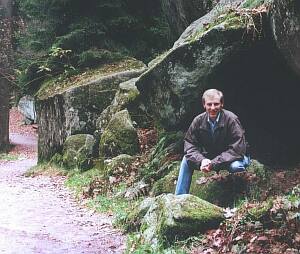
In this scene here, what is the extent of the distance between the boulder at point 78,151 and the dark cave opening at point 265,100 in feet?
18.6

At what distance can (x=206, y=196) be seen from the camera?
766cm

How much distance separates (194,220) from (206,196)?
1730mm

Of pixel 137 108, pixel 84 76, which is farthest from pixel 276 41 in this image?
pixel 84 76

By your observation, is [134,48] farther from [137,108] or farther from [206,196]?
[206,196]

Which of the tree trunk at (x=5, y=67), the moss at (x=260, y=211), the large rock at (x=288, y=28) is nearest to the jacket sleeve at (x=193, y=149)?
the moss at (x=260, y=211)

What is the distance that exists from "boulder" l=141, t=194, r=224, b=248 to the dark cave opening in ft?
10.2

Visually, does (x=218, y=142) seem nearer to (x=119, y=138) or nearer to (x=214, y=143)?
(x=214, y=143)

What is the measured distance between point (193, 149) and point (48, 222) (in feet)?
10.9

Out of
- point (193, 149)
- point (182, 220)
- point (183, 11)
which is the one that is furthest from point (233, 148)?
point (183, 11)

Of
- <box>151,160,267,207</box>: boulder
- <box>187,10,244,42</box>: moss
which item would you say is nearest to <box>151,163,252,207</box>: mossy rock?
<box>151,160,267,207</box>: boulder

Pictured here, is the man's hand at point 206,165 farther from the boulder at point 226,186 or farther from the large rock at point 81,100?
the large rock at point 81,100

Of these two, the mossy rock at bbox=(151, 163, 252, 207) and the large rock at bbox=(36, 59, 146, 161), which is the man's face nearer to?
the mossy rock at bbox=(151, 163, 252, 207)

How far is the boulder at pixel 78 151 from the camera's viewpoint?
13.8 m

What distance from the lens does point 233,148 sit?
7.01 meters
